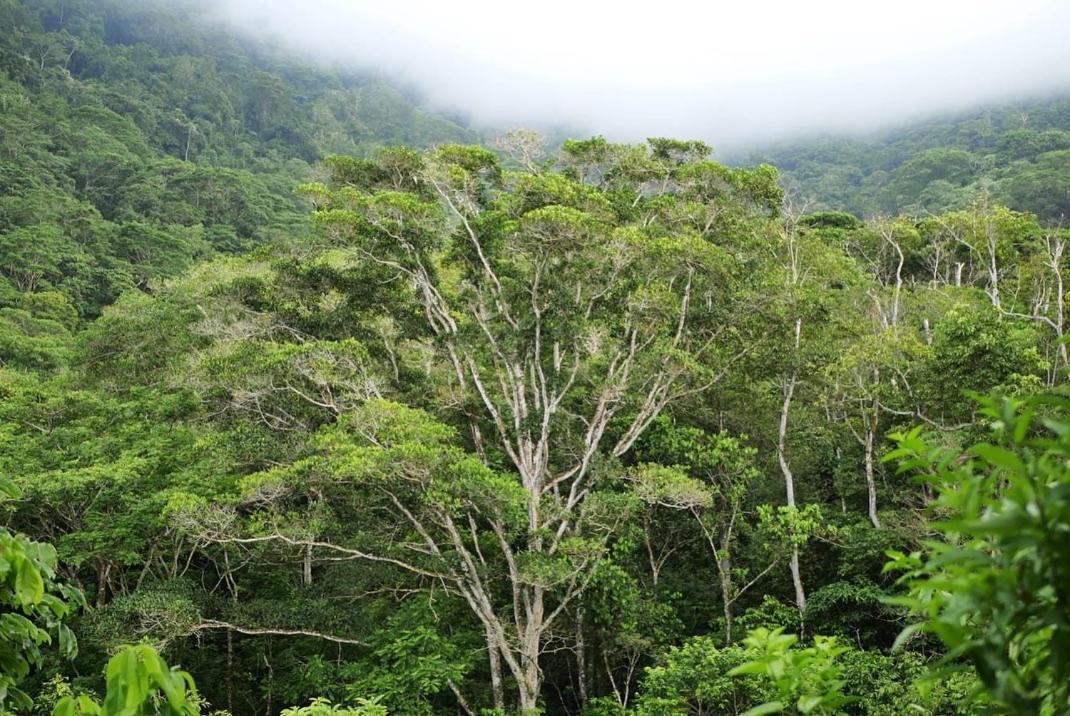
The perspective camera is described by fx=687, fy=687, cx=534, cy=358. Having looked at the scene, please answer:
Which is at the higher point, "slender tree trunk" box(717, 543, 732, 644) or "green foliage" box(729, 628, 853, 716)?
"green foliage" box(729, 628, 853, 716)

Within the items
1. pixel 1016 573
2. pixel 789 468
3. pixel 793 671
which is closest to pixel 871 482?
pixel 789 468

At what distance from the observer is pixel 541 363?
495 inches

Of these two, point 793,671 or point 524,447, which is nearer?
point 793,671

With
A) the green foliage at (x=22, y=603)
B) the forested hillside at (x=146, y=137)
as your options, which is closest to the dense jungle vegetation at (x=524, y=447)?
the green foliage at (x=22, y=603)

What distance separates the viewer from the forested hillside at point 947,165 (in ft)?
123

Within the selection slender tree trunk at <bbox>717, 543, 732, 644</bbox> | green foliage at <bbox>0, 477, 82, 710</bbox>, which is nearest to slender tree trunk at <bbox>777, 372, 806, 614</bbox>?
slender tree trunk at <bbox>717, 543, 732, 644</bbox>

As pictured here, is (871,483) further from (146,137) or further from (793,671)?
(146,137)

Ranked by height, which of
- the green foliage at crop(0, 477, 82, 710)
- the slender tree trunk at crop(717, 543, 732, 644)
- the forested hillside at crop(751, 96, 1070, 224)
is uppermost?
the forested hillside at crop(751, 96, 1070, 224)

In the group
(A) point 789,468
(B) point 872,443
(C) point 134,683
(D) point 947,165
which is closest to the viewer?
(C) point 134,683

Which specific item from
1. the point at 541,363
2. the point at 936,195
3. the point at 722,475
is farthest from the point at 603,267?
the point at 936,195

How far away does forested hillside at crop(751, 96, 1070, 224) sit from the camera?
123 feet

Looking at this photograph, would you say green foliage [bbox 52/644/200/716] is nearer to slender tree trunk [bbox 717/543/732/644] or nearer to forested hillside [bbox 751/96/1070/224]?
slender tree trunk [bbox 717/543/732/644]

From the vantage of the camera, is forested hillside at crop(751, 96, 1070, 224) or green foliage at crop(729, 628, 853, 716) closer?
green foliage at crop(729, 628, 853, 716)

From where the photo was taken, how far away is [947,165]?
1984 inches
